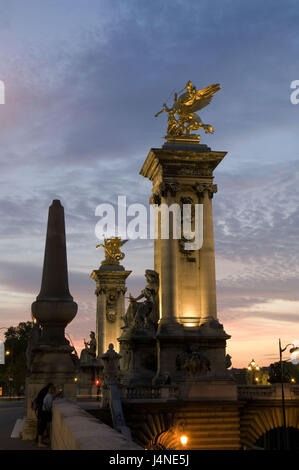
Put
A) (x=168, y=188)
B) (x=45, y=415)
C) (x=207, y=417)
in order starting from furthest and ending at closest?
(x=168, y=188) < (x=207, y=417) < (x=45, y=415)

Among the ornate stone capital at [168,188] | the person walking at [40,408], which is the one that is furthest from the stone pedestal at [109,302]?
the person walking at [40,408]

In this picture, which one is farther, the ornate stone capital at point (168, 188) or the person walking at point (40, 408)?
the ornate stone capital at point (168, 188)

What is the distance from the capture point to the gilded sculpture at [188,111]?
43.7 metres

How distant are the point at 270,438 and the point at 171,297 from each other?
62623 millimetres

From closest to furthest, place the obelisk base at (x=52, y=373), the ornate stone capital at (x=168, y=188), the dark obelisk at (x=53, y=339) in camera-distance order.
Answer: the obelisk base at (x=52, y=373)
the dark obelisk at (x=53, y=339)
the ornate stone capital at (x=168, y=188)

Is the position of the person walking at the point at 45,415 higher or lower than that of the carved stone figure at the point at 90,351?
lower

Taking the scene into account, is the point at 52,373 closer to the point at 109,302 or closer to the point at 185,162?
the point at 185,162

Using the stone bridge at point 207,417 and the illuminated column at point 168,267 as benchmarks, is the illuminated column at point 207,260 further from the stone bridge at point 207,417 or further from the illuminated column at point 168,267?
the stone bridge at point 207,417

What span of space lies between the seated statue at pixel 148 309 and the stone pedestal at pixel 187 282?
2.14 feet

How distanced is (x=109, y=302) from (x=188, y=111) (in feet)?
116

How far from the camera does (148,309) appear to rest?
4109cm

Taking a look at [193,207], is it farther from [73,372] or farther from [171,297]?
[73,372]

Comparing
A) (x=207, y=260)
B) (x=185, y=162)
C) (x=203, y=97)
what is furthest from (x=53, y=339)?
(x=203, y=97)

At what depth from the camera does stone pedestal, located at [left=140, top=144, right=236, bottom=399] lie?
38.3 metres
